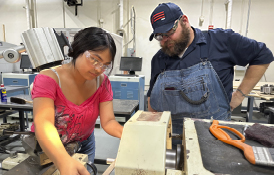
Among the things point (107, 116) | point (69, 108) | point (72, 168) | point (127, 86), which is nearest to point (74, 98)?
point (69, 108)

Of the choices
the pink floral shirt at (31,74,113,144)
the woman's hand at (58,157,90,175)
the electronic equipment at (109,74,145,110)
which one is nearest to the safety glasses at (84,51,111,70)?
the pink floral shirt at (31,74,113,144)

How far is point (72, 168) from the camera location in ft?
1.69

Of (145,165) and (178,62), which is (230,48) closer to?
(178,62)

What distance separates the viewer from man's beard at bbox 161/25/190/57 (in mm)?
919

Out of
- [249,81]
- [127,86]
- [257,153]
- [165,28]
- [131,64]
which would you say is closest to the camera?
[257,153]

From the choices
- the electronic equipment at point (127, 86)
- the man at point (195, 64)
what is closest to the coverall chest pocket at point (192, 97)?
the man at point (195, 64)

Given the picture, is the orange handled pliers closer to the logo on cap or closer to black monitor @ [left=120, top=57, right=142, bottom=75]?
the logo on cap

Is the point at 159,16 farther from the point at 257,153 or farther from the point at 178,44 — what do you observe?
the point at 257,153

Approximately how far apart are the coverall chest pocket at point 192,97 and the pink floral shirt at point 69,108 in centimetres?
33

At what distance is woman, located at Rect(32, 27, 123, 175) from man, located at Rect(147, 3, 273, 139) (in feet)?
1.05

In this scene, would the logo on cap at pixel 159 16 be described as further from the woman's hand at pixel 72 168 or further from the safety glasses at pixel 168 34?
the woman's hand at pixel 72 168

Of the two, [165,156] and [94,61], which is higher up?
[94,61]

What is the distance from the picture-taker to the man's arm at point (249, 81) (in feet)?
3.28

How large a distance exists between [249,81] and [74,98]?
3.28 feet
